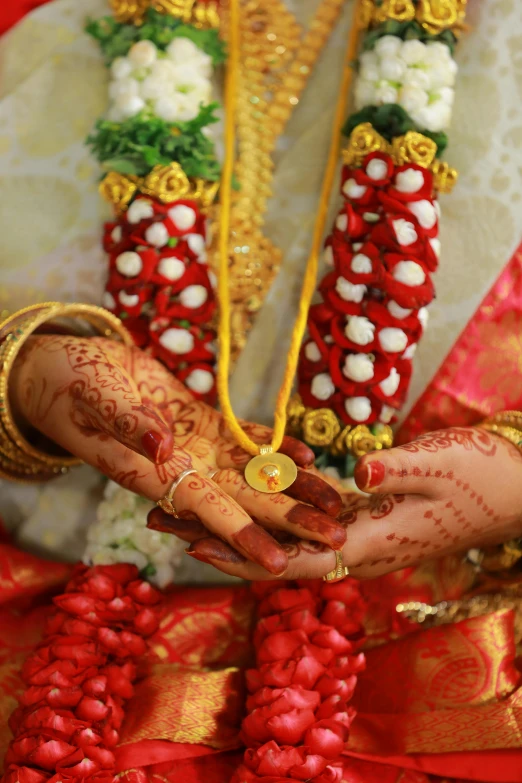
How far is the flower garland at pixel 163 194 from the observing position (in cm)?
137

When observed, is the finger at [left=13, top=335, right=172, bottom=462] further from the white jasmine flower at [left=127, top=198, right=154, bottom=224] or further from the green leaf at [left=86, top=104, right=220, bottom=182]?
the green leaf at [left=86, top=104, right=220, bottom=182]

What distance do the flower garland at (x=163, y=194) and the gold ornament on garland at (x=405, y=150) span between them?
288 millimetres

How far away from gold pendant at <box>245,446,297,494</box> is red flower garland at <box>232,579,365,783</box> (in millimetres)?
238

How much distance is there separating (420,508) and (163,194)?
2.46 feet

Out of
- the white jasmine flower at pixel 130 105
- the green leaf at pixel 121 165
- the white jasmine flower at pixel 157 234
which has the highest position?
the white jasmine flower at pixel 130 105

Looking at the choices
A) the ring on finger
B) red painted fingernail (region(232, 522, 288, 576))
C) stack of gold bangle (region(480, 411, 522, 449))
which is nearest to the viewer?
red painted fingernail (region(232, 522, 288, 576))

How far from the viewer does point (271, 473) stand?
1079 mm

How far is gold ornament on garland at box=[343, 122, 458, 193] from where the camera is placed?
4.25 ft

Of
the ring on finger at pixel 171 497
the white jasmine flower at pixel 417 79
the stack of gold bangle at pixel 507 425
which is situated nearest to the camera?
the ring on finger at pixel 171 497

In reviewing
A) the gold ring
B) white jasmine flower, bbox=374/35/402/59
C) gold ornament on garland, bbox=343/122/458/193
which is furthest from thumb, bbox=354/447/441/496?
white jasmine flower, bbox=374/35/402/59

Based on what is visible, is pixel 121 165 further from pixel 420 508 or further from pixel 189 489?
pixel 420 508

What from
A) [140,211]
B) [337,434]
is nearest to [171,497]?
[337,434]

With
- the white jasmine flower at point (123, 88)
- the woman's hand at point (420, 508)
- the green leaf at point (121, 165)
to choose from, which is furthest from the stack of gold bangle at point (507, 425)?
the white jasmine flower at point (123, 88)

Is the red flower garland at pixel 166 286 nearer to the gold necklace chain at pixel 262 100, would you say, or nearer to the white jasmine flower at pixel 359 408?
the gold necklace chain at pixel 262 100
